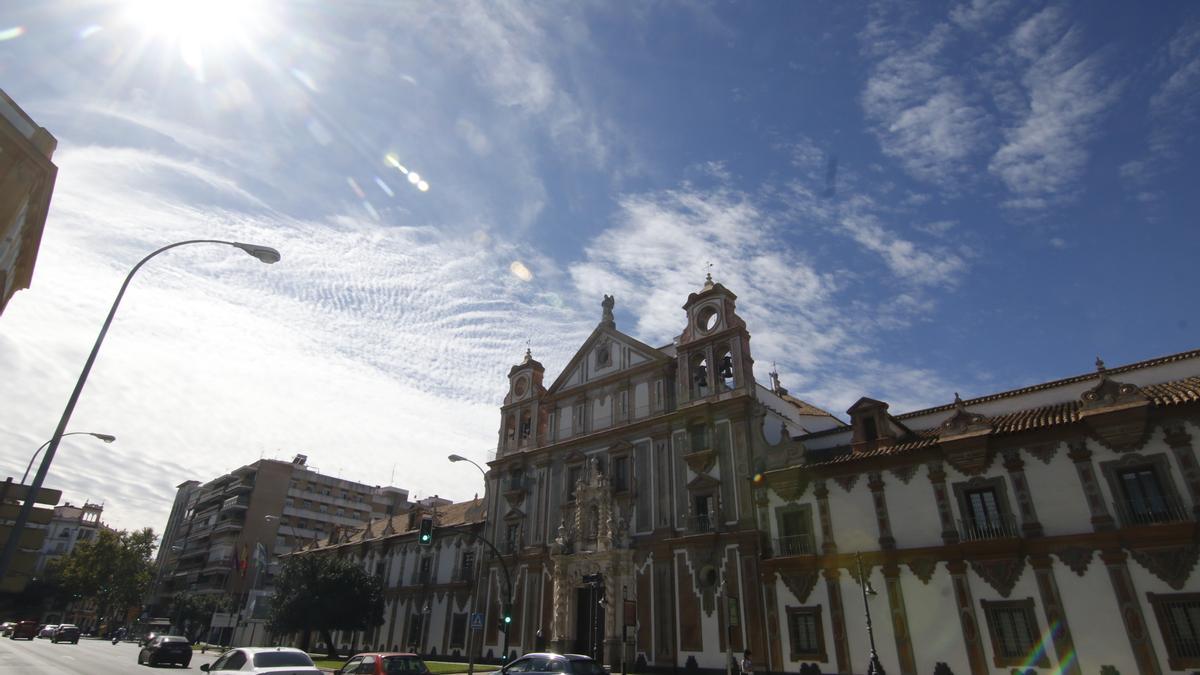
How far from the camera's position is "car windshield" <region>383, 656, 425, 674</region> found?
1682 cm

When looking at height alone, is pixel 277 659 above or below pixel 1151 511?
below

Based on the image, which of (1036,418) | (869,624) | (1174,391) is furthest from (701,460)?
(1174,391)

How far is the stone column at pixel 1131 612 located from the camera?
18.8m

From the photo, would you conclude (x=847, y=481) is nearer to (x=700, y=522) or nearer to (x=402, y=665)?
(x=700, y=522)

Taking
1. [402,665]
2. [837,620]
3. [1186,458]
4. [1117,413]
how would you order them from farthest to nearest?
[837,620] → [1117,413] → [1186,458] → [402,665]

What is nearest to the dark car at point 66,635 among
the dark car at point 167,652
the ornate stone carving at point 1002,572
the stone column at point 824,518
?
the dark car at point 167,652

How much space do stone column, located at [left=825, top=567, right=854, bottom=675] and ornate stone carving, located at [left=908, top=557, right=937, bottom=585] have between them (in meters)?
2.95

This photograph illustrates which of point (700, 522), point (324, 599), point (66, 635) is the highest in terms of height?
point (700, 522)

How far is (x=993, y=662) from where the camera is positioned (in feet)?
69.8

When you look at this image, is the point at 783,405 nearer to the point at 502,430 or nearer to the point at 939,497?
the point at 939,497

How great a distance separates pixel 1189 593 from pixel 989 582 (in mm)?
5293

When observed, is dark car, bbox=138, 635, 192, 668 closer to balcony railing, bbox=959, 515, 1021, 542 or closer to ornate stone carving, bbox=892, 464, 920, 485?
ornate stone carving, bbox=892, 464, 920, 485

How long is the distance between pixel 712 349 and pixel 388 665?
22652 mm

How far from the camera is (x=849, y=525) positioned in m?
26.1
